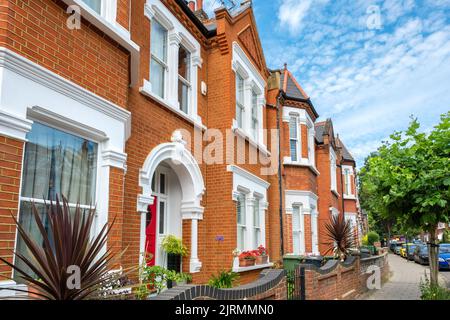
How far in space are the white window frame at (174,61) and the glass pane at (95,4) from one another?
1933 millimetres

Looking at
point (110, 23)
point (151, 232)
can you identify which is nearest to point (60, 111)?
point (110, 23)

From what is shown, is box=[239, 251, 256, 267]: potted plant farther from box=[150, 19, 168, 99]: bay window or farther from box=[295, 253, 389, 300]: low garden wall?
box=[150, 19, 168, 99]: bay window

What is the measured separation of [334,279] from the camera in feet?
32.8

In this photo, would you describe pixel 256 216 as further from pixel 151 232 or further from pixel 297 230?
pixel 151 232

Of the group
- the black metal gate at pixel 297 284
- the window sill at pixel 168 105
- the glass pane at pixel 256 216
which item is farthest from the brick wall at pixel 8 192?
the glass pane at pixel 256 216

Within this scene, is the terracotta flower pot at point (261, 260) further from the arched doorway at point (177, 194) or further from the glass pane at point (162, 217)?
the glass pane at point (162, 217)

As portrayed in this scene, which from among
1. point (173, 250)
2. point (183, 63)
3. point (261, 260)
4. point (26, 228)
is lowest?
point (261, 260)

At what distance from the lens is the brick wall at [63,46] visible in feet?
13.7

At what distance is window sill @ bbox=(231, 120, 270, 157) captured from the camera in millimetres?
10443

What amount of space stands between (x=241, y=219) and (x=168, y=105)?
4319 mm
